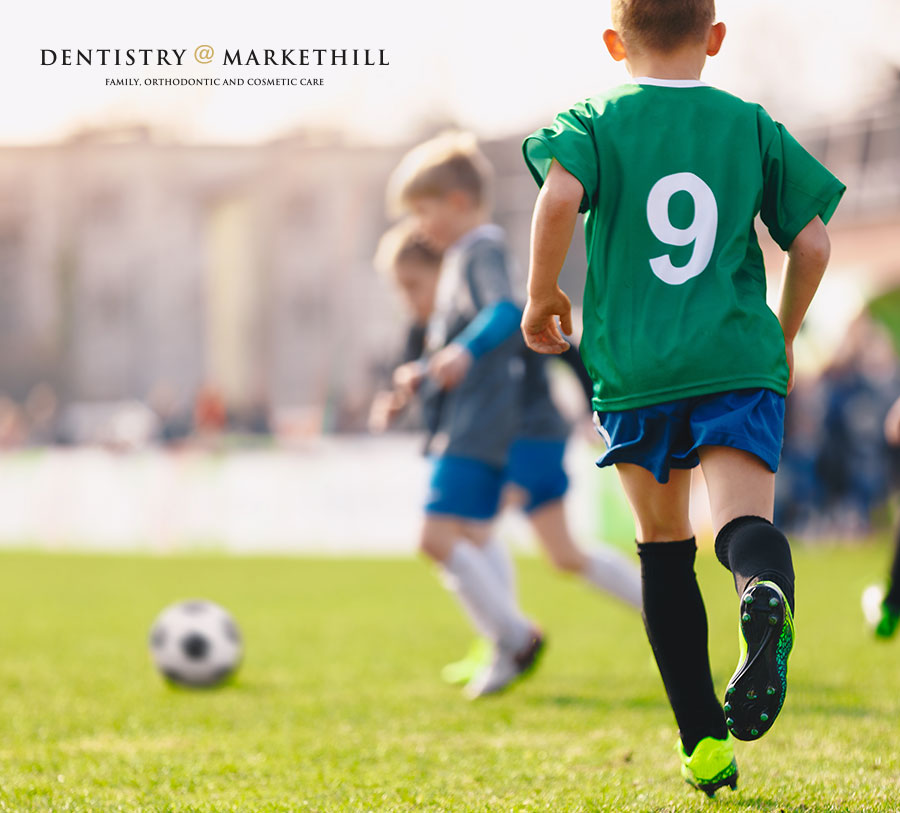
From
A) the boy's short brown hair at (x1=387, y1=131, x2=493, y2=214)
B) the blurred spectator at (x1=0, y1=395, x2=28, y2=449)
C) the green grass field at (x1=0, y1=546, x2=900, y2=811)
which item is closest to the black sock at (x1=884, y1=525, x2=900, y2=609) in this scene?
the green grass field at (x1=0, y1=546, x2=900, y2=811)

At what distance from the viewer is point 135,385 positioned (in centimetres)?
3419

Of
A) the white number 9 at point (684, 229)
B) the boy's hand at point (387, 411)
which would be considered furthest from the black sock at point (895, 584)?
the white number 9 at point (684, 229)

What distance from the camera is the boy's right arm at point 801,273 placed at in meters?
2.52

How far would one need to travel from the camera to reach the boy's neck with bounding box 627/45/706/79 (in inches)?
100

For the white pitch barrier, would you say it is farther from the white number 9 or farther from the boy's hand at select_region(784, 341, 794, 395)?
the white number 9

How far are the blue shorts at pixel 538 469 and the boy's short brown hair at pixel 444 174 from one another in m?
0.94

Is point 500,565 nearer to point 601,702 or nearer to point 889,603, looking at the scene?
point 601,702

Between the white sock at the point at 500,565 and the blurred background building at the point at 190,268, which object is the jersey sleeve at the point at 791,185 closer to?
the white sock at the point at 500,565

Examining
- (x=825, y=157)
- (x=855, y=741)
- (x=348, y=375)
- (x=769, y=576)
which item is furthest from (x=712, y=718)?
(x=348, y=375)

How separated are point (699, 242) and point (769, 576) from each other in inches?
26.1

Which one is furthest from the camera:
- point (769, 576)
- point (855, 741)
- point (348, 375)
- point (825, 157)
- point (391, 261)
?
point (348, 375)

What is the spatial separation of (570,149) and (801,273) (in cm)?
54

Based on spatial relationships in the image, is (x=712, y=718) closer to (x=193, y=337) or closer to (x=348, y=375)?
(x=348, y=375)

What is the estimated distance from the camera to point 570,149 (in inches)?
96.1
